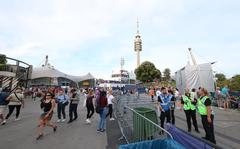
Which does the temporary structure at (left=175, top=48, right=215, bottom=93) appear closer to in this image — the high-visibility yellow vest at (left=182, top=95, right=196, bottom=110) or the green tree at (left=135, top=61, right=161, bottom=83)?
the high-visibility yellow vest at (left=182, top=95, right=196, bottom=110)

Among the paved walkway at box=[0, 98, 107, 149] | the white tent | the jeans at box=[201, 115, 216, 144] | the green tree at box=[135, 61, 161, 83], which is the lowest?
the paved walkway at box=[0, 98, 107, 149]

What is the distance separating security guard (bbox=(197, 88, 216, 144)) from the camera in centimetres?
508

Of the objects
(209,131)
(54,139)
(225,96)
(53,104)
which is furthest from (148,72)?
(54,139)

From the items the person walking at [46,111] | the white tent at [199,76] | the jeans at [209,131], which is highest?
the white tent at [199,76]

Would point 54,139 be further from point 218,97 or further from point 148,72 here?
point 148,72

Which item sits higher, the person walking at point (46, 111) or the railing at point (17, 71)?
the railing at point (17, 71)

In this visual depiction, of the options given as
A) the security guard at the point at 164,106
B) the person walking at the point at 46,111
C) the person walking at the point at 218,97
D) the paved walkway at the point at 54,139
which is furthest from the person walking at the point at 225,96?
the person walking at the point at 46,111

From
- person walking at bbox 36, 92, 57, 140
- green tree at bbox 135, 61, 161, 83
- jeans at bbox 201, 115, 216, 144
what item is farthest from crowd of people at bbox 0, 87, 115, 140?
green tree at bbox 135, 61, 161, 83

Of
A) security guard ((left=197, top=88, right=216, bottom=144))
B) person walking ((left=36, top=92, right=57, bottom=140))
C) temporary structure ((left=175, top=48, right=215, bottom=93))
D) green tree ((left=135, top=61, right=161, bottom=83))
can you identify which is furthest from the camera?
green tree ((left=135, top=61, right=161, bottom=83))

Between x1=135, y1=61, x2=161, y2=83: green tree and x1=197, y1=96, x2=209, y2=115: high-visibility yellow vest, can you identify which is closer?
x1=197, y1=96, x2=209, y2=115: high-visibility yellow vest

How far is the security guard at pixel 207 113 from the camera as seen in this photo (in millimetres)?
5082

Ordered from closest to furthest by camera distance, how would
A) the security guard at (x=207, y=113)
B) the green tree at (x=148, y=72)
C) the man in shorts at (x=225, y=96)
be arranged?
the security guard at (x=207, y=113) → the man in shorts at (x=225, y=96) → the green tree at (x=148, y=72)

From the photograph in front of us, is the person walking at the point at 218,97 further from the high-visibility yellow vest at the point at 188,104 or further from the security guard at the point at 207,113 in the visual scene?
the security guard at the point at 207,113

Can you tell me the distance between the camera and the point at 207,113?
5.09m
